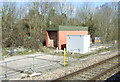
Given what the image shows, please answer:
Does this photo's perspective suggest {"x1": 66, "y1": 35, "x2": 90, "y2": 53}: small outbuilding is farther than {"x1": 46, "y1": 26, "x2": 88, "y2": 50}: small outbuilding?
No

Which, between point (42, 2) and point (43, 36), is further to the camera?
point (42, 2)

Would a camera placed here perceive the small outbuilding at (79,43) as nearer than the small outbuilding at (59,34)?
Yes

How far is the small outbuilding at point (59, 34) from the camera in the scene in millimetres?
21191

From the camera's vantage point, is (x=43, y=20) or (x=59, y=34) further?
(x=43, y=20)

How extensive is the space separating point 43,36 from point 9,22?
6.38 meters

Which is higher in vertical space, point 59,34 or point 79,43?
point 59,34

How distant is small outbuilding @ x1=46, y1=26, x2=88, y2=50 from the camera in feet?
69.5

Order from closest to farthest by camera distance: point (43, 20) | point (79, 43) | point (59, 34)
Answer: point (79, 43) → point (59, 34) → point (43, 20)

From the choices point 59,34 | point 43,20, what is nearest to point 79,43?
point 59,34

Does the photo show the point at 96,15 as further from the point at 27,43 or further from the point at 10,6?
the point at 27,43

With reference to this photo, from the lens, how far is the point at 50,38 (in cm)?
2352

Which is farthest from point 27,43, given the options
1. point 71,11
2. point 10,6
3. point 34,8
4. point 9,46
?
point 71,11

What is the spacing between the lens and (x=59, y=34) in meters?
21.1

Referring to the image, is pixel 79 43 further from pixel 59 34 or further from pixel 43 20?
pixel 43 20
